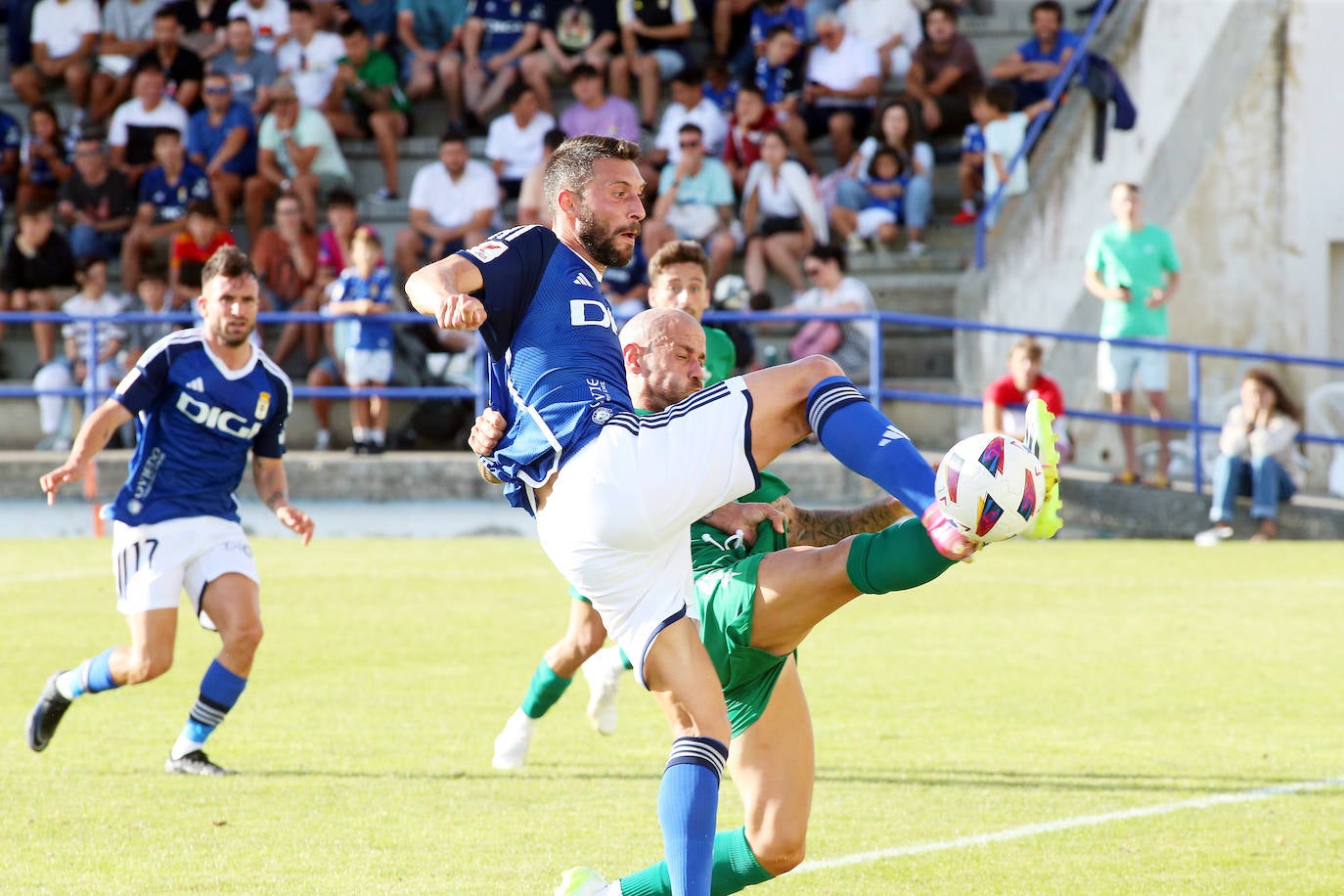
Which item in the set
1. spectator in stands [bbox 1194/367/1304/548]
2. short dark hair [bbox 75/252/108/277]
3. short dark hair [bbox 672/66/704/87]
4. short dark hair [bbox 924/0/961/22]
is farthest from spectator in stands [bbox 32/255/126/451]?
spectator in stands [bbox 1194/367/1304/548]

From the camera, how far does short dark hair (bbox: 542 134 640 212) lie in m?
4.44

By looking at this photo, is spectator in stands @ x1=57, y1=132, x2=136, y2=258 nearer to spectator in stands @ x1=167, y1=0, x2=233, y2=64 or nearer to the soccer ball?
spectator in stands @ x1=167, y1=0, x2=233, y2=64

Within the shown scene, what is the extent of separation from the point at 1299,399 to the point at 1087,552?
4.26 meters

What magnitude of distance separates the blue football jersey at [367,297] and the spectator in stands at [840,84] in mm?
4852

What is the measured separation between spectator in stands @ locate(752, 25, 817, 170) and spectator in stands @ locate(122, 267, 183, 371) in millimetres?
6202

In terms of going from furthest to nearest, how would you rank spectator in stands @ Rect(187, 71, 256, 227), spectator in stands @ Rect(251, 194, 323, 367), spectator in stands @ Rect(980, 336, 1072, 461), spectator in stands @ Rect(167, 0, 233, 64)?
spectator in stands @ Rect(167, 0, 233, 64)
spectator in stands @ Rect(187, 71, 256, 227)
spectator in stands @ Rect(251, 194, 323, 367)
spectator in stands @ Rect(980, 336, 1072, 461)

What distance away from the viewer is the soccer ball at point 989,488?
383 centimetres

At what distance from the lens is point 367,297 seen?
50.1 ft

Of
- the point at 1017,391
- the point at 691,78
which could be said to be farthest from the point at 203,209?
the point at 1017,391

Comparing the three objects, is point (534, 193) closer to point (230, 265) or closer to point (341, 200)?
point (341, 200)

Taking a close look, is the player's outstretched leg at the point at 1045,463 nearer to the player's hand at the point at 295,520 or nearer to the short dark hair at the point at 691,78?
the player's hand at the point at 295,520

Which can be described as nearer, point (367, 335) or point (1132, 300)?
point (1132, 300)

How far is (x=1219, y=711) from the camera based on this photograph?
296 inches

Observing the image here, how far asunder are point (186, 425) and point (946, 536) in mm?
3956
